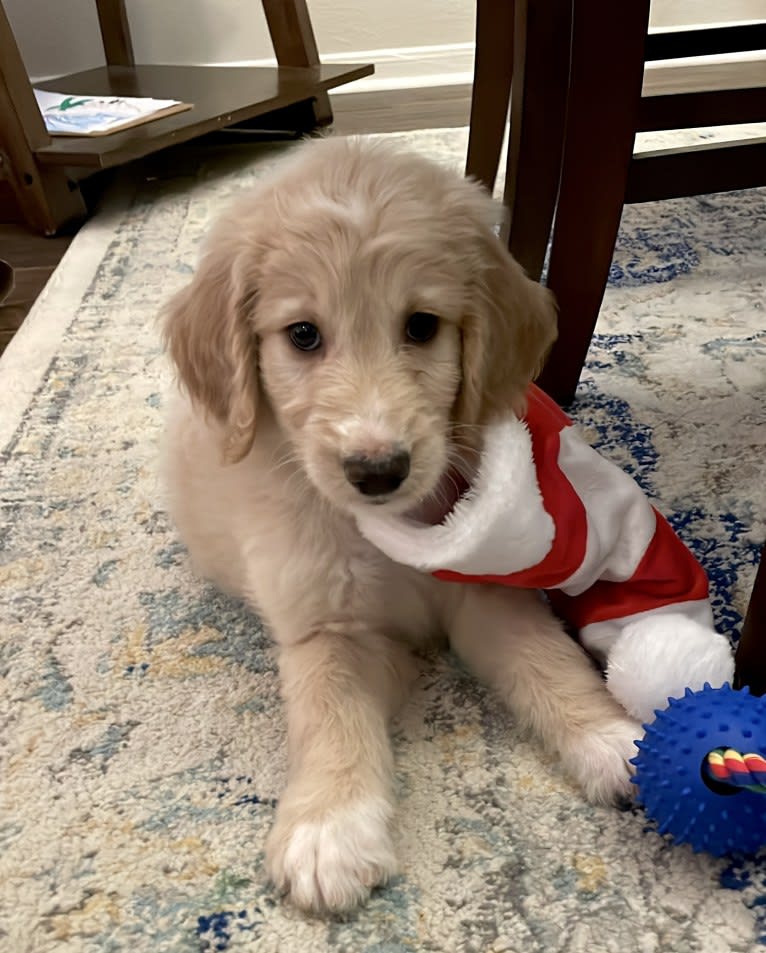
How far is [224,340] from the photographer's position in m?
1.19

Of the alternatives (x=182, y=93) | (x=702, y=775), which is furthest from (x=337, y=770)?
(x=182, y=93)

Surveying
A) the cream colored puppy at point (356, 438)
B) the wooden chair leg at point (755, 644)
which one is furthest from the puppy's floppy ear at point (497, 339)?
the wooden chair leg at point (755, 644)

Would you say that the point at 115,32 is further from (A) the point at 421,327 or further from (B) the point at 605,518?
(B) the point at 605,518

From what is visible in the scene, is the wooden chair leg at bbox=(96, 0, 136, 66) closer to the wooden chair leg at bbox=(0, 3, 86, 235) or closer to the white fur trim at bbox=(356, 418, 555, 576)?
the wooden chair leg at bbox=(0, 3, 86, 235)

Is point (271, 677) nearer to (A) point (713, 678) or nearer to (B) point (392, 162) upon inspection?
(A) point (713, 678)

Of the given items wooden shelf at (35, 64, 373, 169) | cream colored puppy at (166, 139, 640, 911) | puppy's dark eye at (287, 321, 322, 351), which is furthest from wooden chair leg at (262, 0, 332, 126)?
puppy's dark eye at (287, 321, 322, 351)

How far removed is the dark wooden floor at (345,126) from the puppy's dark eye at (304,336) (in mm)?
1479

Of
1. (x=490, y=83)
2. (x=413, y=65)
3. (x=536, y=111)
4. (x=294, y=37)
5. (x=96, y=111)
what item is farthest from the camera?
(x=413, y=65)

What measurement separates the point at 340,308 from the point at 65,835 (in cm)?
67

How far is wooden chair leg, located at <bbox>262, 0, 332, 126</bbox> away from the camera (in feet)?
13.1

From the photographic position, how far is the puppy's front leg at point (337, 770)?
95 centimetres

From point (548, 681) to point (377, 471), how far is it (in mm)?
356

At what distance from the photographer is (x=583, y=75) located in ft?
4.85

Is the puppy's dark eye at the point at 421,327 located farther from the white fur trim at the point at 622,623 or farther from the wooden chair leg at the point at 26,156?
the wooden chair leg at the point at 26,156
